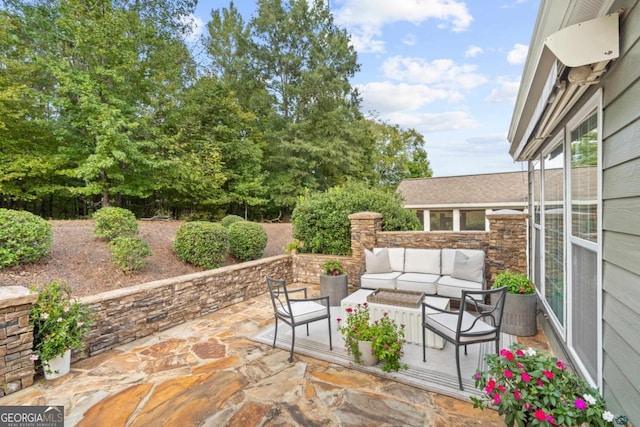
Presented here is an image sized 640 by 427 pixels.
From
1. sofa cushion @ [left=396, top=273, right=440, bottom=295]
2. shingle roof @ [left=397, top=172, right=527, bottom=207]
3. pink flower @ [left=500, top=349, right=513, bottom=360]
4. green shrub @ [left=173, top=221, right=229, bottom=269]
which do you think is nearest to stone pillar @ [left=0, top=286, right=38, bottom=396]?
green shrub @ [left=173, top=221, right=229, bottom=269]

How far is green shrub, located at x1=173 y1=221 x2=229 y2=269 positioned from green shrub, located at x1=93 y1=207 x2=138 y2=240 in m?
1.02

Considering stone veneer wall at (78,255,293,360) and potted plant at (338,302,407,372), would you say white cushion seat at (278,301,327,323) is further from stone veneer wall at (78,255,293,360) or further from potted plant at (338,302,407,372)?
stone veneer wall at (78,255,293,360)

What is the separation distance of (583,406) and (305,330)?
3074mm

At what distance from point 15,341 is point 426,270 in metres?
5.35

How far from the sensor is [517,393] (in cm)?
169

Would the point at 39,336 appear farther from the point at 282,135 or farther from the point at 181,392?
the point at 282,135

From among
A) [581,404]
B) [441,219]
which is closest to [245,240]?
[581,404]

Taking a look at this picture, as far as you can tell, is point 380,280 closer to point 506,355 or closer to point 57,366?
point 506,355

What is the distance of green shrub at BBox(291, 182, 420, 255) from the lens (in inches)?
266

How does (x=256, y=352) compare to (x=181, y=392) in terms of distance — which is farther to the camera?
(x=256, y=352)

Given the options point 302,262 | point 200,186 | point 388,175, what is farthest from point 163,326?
point 388,175

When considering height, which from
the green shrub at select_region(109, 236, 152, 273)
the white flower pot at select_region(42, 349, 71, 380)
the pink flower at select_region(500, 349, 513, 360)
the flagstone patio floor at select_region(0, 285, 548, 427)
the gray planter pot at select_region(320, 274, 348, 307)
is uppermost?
the green shrub at select_region(109, 236, 152, 273)

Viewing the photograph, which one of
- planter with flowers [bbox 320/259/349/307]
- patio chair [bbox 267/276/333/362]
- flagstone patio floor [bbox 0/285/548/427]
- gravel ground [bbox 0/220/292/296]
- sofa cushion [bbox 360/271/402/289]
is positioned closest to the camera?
flagstone patio floor [bbox 0/285/548/427]

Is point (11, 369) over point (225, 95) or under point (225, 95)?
under
